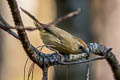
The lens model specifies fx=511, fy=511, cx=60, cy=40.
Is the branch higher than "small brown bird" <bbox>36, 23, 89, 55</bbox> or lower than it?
higher

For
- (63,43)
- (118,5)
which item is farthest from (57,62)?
(118,5)

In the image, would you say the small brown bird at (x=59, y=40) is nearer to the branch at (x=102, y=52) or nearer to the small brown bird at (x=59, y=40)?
the small brown bird at (x=59, y=40)

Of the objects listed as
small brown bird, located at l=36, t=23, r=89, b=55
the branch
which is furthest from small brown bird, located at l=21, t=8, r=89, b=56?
the branch

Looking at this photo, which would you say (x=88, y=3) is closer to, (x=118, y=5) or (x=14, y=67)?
(x=118, y=5)

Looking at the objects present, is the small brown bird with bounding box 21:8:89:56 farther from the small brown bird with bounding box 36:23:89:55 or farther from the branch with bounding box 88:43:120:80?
the branch with bounding box 88:43:120:80

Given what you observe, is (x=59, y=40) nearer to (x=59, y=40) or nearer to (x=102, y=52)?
(x=59, y=40)

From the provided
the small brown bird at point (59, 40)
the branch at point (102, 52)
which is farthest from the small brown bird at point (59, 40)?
the branch at point (102, 52)

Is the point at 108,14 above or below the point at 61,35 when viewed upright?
above

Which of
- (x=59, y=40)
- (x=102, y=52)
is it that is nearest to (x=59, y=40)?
(x=59, y=40)

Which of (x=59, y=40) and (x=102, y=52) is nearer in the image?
(x=59, y=40)
